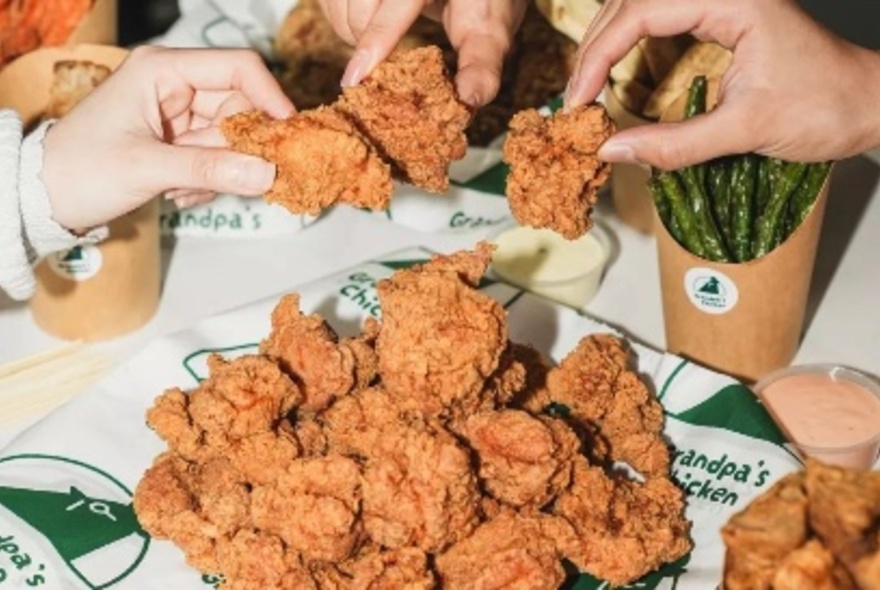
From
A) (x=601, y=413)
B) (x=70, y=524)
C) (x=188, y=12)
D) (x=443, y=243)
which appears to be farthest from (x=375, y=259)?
(x=188, y=12)

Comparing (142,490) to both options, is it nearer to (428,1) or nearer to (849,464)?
(428,1)

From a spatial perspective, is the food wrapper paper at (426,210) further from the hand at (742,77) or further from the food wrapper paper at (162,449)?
the hand at (742,77)

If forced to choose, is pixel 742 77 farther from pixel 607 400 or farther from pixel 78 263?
pixel 78 263

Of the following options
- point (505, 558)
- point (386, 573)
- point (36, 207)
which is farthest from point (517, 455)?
point (36, 207)

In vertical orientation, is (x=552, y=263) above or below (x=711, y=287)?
below

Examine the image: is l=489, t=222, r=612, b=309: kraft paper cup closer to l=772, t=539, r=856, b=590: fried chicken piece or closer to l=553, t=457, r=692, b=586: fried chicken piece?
l=553, t=457, r=692, b=586: fried chicken piece

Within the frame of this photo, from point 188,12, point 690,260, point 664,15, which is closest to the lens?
point 664,15

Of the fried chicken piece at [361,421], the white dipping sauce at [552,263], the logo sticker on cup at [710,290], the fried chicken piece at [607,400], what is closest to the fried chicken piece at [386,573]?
the fried chicken piece at [361,421]
